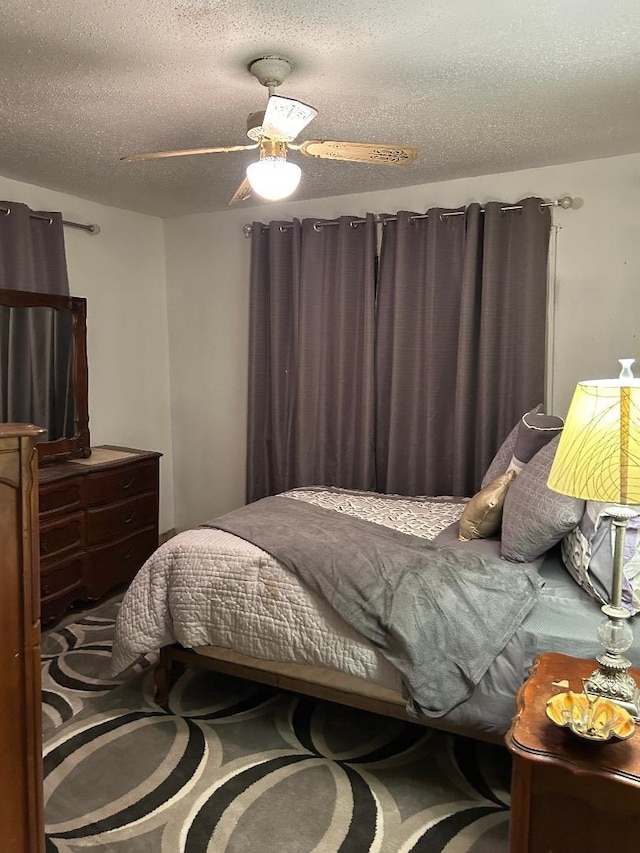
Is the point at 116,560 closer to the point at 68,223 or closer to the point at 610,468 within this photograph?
the point at 68,223

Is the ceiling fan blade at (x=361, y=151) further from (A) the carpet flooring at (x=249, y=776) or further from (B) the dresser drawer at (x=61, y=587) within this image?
(B) the dresser drawer at (x=61, y=587)

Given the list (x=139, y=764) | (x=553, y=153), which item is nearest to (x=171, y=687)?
(x=139, y=764)

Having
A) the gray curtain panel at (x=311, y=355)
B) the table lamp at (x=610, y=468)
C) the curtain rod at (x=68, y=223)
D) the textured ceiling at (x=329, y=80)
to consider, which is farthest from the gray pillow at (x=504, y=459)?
the curtain rod at (x=68, y=223)

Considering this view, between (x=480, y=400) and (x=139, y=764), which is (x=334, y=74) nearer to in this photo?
(x=480, y=400)

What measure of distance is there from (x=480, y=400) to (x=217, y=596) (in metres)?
1.95

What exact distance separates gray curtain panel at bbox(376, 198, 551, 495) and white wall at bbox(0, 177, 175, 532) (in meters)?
1.79

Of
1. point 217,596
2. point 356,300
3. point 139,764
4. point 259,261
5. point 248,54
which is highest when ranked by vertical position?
point 248,54

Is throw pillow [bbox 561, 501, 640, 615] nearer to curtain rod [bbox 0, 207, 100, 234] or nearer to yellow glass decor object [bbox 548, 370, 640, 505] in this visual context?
yellow glass decor object [bbox 548, 370, 640, 505]

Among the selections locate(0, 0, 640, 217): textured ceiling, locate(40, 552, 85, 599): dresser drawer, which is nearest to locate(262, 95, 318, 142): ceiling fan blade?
locate(0, 0, 640, 217): textured ceiling

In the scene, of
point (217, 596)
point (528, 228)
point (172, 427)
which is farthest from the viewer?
point (172, 427)

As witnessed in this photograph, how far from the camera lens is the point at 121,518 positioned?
3836 millimetres

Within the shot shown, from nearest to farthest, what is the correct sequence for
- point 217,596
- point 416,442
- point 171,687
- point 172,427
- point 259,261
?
point 217,596 < point 171,687 < point 416,442 < point 259,261 < point 172,427

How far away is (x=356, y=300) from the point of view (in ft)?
13.3

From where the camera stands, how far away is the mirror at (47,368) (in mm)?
3521
